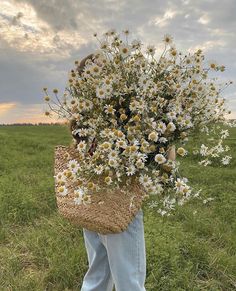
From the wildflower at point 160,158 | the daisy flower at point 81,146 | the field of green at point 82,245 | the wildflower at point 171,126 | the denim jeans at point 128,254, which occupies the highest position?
the wildflower at point 171,126

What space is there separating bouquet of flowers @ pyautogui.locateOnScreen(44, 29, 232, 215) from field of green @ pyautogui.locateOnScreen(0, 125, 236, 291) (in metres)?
0.35

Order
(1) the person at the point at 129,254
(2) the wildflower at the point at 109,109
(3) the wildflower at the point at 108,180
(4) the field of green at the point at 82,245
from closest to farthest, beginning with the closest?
1. (3) the wildflower at the point at 108,180
2. (2) the wildflower at the point at 109,109
3. (1) the person at the point at 129,254
4. (4) the field of green at the point at 82,245

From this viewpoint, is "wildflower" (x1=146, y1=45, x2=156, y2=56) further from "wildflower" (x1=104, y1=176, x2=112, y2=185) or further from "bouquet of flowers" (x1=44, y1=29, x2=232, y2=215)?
"wildflower" (x1=104, y1=176, x2=112, y2=185)

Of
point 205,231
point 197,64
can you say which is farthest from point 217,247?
point 197,64

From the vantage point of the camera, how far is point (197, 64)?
333 cm

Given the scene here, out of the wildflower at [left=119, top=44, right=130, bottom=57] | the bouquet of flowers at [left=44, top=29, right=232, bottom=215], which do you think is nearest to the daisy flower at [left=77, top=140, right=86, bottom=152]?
the bouquet of flowers at [left=44, top=29, right=232, bottom=215]

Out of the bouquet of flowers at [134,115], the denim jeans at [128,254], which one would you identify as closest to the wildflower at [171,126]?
the bouquet of flowers at [134,115]

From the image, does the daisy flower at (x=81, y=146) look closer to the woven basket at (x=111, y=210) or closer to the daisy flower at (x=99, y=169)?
the daisy flower at (x=99, y=169)

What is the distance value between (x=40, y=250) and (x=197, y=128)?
353 cm

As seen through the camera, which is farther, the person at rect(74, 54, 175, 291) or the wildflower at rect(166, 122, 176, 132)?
the person at rect(74, 54, 175, 291)

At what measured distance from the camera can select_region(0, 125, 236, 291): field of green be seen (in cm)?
Result: 541

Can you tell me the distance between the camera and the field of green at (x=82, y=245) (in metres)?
5.41

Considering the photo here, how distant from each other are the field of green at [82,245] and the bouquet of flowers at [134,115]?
347mm

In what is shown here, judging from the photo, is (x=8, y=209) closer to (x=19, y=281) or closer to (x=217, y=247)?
(x=19, y=281)
